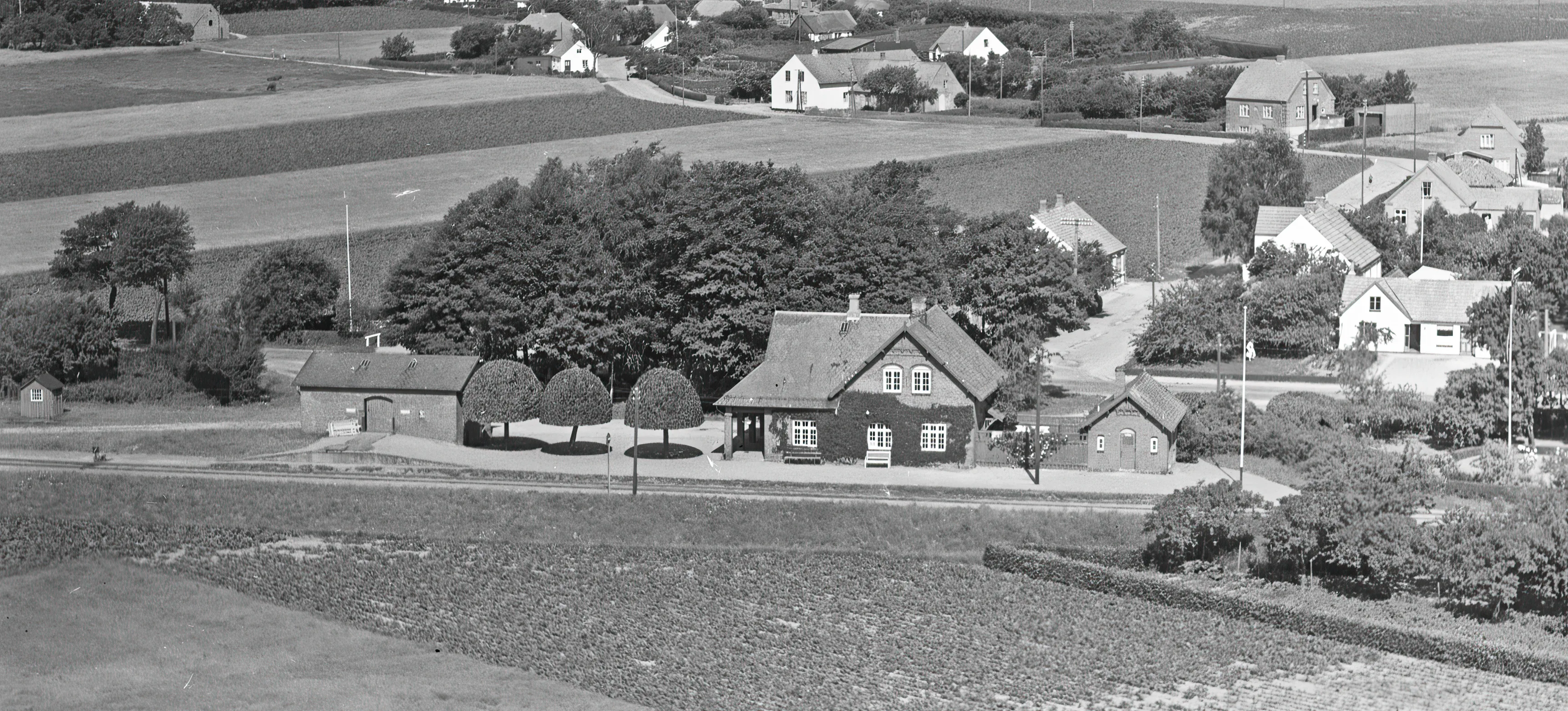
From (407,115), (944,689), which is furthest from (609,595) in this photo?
(407,115)

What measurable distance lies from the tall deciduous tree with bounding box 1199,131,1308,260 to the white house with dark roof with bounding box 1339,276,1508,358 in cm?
1437

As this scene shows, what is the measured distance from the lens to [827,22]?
542 feet

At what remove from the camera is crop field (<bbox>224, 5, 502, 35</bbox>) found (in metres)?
156

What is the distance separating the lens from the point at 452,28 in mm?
161000

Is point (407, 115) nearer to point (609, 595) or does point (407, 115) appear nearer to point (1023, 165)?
point (1023, 165)

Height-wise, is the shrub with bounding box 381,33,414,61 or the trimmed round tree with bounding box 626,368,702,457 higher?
the shrub with bounding box 381,33,414,61

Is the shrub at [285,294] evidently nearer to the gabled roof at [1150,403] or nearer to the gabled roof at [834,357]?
the gabled roof at [834,357]

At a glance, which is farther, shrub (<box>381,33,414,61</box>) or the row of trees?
shrub (<box>381,33,414,61</box>)

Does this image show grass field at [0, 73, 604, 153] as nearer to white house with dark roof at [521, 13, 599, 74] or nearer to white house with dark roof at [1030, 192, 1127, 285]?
white house with dark roof at [521, 13, 599, 74]

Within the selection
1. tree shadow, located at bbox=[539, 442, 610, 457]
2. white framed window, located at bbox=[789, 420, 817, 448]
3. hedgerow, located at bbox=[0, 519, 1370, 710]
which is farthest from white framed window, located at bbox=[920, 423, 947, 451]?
hedgerow, located at bbox=[0, 519, 1370, 710]

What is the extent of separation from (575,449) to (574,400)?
248 centimetres

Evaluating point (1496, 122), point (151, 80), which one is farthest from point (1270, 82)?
point (151, 80)

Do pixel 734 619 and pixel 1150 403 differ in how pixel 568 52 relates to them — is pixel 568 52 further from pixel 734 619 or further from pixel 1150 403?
pixel 734 619

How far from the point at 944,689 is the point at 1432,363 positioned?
129ft
